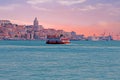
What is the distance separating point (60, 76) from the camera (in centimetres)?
4188

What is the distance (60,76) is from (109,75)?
6.10 metres

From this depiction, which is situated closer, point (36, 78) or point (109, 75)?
point (36, 78)

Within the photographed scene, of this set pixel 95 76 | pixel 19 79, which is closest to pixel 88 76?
pixel 95 76

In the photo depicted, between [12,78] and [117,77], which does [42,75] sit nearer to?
[12,78]

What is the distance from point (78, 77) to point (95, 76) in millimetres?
2223

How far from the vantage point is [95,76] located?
42.3 meters

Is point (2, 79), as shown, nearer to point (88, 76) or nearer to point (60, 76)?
point (60, 76)

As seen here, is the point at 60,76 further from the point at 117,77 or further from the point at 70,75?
the point at 117,77

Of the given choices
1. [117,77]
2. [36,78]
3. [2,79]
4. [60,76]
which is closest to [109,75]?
[117,77]

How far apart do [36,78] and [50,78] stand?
5.10 ft

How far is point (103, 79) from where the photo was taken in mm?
40094

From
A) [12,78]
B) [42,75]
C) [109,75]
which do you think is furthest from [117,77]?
[12,78]

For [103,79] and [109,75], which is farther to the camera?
[109,75]

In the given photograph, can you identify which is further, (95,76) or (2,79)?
(95,76)
